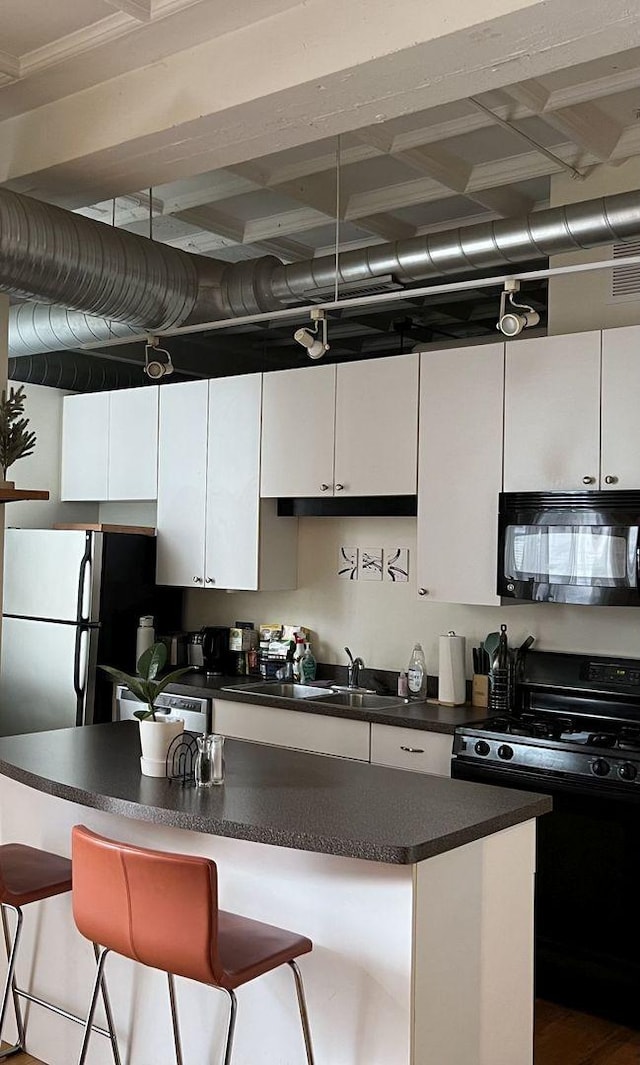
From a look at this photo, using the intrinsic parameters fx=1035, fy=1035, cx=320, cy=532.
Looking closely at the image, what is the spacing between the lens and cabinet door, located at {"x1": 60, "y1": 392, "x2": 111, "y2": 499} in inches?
236

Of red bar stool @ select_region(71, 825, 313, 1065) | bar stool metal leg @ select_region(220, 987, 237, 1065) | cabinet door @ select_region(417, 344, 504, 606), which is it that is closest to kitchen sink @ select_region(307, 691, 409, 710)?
cabinet door @ select_region(417, 344, 504, 606)

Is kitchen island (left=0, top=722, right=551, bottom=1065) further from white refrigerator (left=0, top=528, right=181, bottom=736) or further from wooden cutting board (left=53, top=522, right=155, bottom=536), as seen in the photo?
wooden cutting board (left=53, top=522, right=155, bottom=536)

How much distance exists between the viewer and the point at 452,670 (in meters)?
4.68

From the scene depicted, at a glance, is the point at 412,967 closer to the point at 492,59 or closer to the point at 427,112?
the point at 492,59

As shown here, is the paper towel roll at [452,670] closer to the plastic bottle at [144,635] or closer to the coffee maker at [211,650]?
the coffee maker at [211,650]

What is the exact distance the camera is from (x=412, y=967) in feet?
8.19

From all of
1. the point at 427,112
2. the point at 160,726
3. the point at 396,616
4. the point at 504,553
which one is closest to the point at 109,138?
the point at 427,112

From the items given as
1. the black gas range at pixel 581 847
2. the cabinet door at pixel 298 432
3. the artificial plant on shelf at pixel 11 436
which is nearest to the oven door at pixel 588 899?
the black gas range at pixel 581 847

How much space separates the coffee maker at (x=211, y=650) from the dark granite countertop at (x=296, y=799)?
2.14 meters

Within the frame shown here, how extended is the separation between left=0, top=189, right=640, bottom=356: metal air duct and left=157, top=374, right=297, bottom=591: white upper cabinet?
65 centimetres

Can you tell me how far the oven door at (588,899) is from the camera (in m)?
3.60

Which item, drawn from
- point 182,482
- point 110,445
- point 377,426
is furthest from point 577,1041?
point 110,445

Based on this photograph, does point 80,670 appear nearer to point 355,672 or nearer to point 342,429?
point 355,672

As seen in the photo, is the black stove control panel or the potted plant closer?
the potted plant
